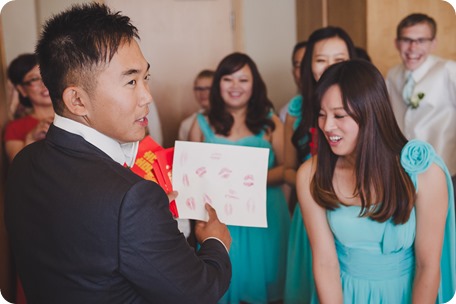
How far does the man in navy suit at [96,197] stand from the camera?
3.30 ft

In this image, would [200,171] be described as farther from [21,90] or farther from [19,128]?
[21,90]

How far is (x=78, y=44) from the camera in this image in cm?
108

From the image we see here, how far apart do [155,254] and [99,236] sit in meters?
0.12

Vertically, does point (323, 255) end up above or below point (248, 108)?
below

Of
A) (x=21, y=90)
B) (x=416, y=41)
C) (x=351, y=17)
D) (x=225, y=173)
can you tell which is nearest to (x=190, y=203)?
(x=225, y=173)

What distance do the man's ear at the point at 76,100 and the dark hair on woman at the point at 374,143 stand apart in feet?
2.83

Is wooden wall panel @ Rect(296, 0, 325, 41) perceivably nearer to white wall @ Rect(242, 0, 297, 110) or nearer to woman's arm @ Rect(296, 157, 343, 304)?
white wall @ Rect(242, 0, 297, 110)

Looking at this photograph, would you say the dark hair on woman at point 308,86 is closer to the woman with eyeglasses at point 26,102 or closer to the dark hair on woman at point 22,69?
the woman with eyeglasses at point 26,102

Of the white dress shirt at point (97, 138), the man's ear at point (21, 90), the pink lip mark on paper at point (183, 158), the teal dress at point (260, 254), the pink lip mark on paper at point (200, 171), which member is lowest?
the teal dress at point (260, 254)

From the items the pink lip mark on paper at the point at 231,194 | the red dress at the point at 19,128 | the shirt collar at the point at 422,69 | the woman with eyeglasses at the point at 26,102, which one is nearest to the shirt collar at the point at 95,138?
the pink lip mark on paper at the point at 231,194

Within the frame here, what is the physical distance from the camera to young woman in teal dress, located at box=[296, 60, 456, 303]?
158 cm

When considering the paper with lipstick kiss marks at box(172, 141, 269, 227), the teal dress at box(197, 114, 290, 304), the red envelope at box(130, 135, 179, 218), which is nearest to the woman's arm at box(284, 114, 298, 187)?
the teal dress at box(197, 114, 290, 304)

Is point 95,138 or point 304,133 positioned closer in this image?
point 95,138

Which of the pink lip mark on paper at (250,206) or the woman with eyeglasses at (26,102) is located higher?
the woman with eyeglasses at (26,102)
